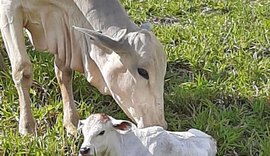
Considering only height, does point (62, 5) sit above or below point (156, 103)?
above

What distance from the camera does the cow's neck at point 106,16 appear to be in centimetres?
337

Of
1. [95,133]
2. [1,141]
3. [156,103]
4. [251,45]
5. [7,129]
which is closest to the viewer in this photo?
[95,133]

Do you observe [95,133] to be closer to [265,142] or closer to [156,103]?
[156,103]

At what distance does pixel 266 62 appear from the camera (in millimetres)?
Result: 4602

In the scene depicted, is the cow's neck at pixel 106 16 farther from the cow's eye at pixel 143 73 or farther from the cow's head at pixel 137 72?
the cow's eye at pixel 143 73

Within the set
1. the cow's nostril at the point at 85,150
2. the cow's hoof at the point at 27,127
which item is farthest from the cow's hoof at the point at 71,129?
the cow's nostril at the point at 85,150

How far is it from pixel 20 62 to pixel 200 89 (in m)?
1.17

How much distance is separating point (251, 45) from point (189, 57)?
0.55 metres

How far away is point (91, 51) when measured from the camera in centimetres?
343

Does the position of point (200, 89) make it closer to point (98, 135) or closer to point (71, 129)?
point (71, 129)

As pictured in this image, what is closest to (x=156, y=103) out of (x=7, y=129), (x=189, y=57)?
(x=7, y=129)

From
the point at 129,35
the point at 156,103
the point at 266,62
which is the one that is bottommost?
the point at 266,62

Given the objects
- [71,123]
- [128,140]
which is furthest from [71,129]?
[128,140]

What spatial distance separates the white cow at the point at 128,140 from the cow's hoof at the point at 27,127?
871 mm
